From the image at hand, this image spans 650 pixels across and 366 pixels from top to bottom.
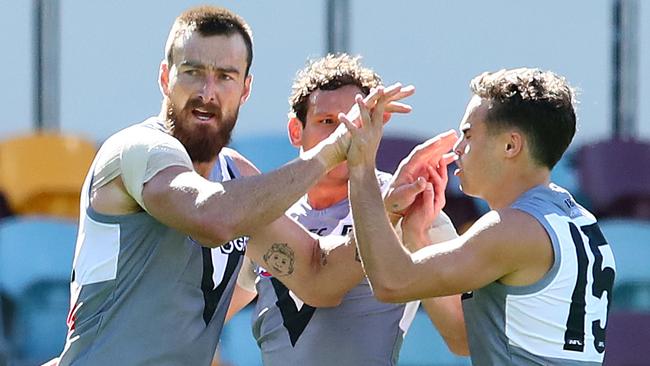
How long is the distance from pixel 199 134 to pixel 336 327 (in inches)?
29.8

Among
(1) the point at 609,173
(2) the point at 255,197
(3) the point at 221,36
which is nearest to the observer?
(2) the point at 255,197

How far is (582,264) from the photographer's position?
3703mm

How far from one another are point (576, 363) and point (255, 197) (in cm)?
92

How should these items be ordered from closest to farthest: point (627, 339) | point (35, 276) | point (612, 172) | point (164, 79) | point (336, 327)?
point (164, 79) < point (336, 327) < point (627, 339) < point (35, 276) < point (612, 172)

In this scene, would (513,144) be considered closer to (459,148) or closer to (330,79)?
(459,148)

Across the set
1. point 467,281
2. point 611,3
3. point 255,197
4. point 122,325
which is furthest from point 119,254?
point 611,3

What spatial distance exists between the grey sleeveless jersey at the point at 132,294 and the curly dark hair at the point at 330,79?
31.1 inches

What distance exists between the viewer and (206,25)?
12.9 ft

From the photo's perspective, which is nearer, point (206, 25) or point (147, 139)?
point (147, 139)

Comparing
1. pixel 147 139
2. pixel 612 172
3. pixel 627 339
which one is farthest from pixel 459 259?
pixel 612 172

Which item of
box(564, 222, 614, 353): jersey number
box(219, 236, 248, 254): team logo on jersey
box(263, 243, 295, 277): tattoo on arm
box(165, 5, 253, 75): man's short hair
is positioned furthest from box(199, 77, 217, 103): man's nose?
box(564, 222, 614, 353): jersey number

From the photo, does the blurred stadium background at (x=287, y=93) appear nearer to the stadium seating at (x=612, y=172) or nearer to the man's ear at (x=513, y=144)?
the stadium seating at (x=612, y=172)

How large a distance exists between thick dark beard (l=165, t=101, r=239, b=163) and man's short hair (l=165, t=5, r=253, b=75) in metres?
0.16

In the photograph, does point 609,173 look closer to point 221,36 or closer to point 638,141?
point 638,141
